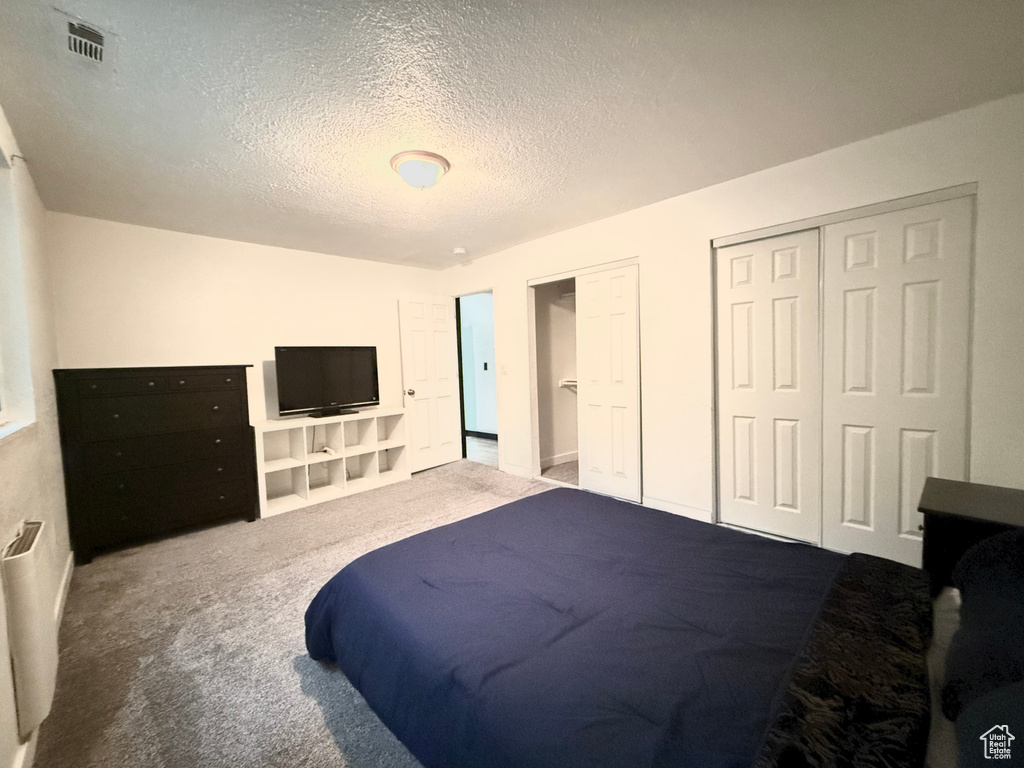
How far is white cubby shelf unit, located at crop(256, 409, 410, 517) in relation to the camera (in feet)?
11.7

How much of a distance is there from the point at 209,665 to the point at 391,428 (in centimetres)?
291

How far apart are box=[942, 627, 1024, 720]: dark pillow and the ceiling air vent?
297 cm

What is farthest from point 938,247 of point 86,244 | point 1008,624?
point 86,244

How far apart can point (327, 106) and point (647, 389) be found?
9.06ft

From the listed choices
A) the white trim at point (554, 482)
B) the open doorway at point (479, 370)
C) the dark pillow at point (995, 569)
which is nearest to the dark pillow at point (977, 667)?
the dark pillow at point (995, 569)

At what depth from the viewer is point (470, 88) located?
1726mm

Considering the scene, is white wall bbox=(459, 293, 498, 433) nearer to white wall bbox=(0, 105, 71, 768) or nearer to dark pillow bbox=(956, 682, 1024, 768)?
white wall bbox=(0, 105, 71, 768)

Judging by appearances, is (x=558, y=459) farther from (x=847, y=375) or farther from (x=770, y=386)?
(x=847, y=375)

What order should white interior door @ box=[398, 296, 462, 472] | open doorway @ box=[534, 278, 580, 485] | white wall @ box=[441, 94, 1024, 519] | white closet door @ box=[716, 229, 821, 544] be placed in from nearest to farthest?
1. white wall @ box=[441, 94, 1024, 519]
2. white closet door @ box=[716, 229, 821, 544]
3. white interior door @ box=[398, 296, 462, 472]
4. open doorway @ box=[534, 278, 580, 485]

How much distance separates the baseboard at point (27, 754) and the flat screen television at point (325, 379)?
8.30 ft

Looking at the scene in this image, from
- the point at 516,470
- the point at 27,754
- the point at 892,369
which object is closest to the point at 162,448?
the point at 27,754

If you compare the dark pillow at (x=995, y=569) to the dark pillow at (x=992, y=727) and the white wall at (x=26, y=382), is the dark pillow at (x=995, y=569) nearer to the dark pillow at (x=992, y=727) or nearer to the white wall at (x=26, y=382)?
the dark pillow at (x=992, y=727)

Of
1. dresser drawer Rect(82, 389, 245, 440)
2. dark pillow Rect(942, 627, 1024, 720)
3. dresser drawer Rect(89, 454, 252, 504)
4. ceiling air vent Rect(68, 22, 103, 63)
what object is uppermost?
ceiling air vent Rect(68, 22, 103, 63)

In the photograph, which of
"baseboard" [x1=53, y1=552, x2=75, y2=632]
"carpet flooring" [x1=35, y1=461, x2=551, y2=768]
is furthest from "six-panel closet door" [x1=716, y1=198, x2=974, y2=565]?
"baseboard" [x1=53, y1=552, x2=75, y2=632]
